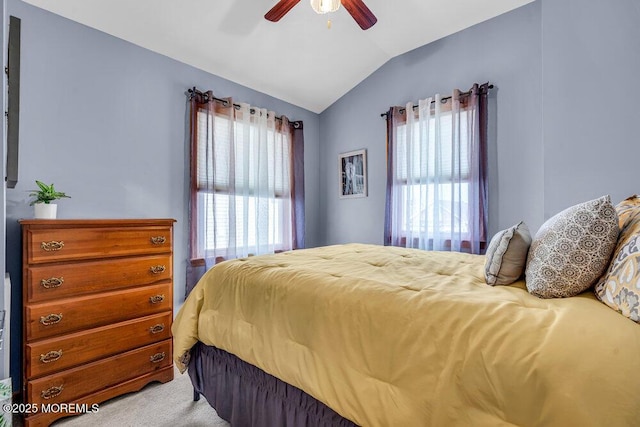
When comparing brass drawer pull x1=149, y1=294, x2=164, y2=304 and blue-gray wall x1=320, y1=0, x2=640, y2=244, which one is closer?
blue-gray wall x1=320, y1=0, x2=640, y2=244

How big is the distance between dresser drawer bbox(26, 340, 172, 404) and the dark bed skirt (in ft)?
1.36

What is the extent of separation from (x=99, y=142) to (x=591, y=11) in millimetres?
3586

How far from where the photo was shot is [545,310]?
2.79 ft

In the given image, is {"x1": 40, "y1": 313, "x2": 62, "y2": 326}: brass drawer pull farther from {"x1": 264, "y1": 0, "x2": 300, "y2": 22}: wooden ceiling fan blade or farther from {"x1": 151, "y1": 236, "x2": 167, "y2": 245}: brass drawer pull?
{"x1": 264, "y1": 0, "x2": 300, "y2": 22}: wooden ceiling fan blade

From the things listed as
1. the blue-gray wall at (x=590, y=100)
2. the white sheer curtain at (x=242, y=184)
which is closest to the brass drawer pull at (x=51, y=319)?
the white sheer curtain at (x=242, y=184)

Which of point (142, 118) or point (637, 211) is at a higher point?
point (142, 118)

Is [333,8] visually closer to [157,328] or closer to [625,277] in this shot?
[625,277]

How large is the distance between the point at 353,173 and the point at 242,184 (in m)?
1.40

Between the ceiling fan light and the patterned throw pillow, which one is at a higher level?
the ceiling fan light

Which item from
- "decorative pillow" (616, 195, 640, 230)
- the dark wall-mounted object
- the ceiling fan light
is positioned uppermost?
the ceiling fan light

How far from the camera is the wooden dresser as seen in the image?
155 centimetres

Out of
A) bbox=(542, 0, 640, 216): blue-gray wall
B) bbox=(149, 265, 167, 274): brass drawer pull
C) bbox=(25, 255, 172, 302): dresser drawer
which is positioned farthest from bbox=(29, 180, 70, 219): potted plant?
bbox=(542, 0, 640, 216): blue-gray wall

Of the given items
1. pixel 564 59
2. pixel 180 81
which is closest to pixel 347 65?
pixel 180 81

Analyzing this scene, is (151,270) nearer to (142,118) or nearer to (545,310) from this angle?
(142,118)
